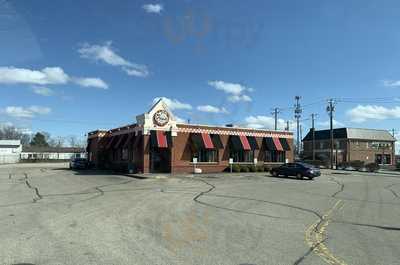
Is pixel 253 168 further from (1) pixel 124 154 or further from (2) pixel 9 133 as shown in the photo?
(2) pixel 9 133

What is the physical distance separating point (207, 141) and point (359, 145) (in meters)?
68.1

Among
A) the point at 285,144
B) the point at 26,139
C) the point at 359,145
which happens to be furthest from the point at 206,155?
the point at 26,139

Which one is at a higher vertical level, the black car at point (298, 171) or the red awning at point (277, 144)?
the red awning at point (277, 144)

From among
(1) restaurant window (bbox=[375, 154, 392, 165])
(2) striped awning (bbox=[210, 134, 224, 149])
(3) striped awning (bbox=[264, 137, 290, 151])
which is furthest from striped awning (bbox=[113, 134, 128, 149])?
(1) restaurant window (bbox=[375, 154, 392, 165])

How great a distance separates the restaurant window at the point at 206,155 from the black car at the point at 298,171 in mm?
6798

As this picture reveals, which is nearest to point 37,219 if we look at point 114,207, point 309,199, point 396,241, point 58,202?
point 114,207

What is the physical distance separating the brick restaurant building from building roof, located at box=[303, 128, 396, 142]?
53.5m

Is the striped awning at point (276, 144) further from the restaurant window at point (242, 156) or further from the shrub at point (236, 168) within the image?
the shrub at point (236, 168)

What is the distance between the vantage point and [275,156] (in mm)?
49625

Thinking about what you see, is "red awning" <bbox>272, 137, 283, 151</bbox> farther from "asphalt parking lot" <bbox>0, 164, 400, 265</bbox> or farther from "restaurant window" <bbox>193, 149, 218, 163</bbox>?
"asphalt parking lot" <bbox>0, 164, 400, 265</bbox>

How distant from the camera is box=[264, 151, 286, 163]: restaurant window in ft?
160

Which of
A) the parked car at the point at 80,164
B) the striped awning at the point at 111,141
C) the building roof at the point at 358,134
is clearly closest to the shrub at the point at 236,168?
the striped awning at the point at 111,141

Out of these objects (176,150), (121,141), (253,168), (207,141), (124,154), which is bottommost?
(253,168)

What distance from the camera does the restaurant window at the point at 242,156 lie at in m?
46.0
